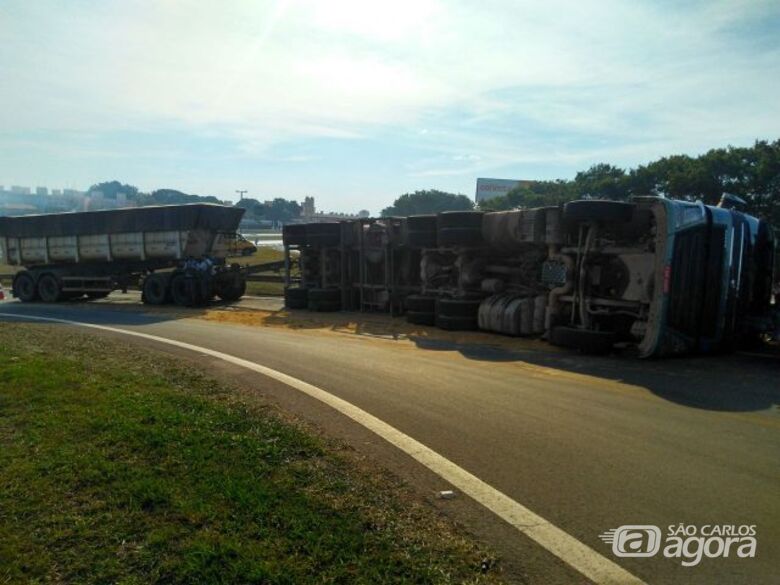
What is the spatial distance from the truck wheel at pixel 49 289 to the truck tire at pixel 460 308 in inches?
712

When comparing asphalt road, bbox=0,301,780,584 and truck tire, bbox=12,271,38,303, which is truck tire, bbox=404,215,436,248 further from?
truck tire, bbox=12,271,38,303

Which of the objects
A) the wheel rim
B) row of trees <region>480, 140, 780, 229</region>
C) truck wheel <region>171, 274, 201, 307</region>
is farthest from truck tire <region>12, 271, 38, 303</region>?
row of trees <region>480, 140, 780, 229</region>

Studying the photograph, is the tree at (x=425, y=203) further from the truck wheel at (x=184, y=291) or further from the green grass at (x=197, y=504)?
the green grass at (x=197, y=504)

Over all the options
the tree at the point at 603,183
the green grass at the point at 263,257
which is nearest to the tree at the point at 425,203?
the tree at the point at 603,183

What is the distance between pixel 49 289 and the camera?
972 inches

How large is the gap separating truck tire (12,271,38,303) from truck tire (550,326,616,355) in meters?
23.0

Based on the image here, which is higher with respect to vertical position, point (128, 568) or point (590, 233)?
point (590, 233)

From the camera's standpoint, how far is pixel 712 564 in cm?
323

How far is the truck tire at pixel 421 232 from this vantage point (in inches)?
590

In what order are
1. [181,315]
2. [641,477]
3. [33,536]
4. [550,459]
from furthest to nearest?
1. [181,315]
2. [550,459]
3. [641,477]
4. [33,536]

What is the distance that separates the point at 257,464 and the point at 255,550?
49.8 inches

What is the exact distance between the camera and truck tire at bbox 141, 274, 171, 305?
22.0 meters

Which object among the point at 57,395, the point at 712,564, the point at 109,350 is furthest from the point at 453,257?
the point at 712,564

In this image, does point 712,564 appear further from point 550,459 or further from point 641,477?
point 550,459
